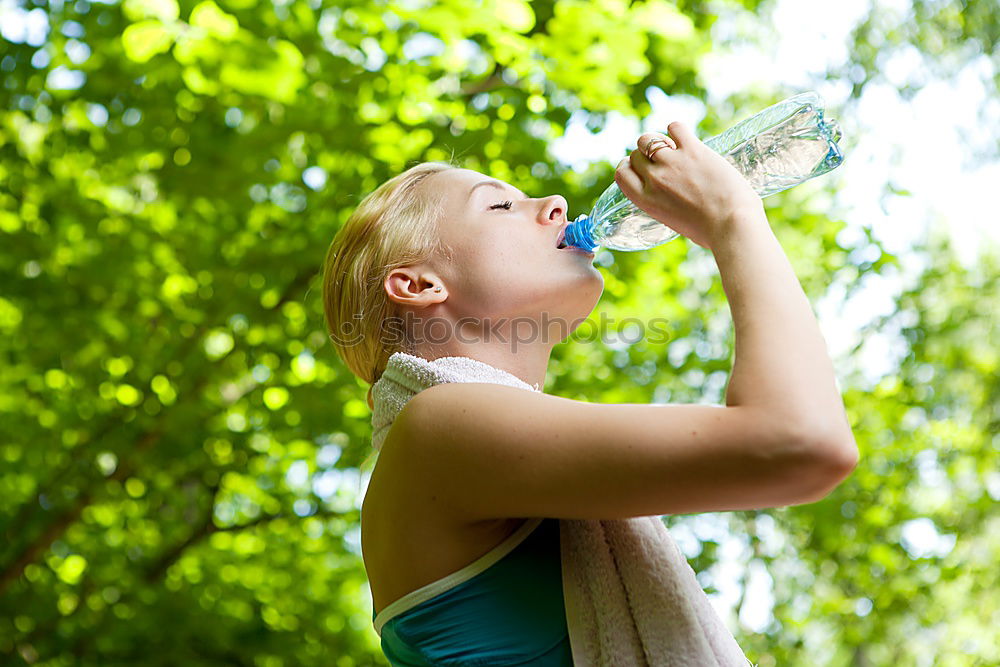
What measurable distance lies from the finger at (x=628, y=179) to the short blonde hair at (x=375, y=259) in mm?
387

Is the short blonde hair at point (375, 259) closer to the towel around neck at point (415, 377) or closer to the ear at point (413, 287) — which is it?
the ear at point (413, 287)

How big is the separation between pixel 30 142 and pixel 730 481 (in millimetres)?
5325

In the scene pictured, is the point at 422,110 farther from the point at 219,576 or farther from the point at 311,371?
the point at 219,576

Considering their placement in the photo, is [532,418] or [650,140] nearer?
[532,418]

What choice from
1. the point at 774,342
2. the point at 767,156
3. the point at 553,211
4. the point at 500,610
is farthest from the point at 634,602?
the point at 767,156

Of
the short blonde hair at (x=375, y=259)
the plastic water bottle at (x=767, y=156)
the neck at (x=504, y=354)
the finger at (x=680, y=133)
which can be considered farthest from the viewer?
the plastic water bottle at (x=767, y=156)

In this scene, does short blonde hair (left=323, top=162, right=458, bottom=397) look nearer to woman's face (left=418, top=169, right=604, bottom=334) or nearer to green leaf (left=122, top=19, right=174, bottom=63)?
woman's face (left=418, top=169, right=604, bottom=334)

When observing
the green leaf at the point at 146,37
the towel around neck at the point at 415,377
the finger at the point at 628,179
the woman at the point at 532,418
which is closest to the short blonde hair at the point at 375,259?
the woman at the point at 532,418

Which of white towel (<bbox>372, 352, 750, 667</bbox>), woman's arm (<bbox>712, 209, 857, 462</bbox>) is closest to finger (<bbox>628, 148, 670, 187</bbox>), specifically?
woman's arm (<bbox>712, 209, 857, 462</bbox>)

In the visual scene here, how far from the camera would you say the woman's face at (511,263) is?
5.44 ft

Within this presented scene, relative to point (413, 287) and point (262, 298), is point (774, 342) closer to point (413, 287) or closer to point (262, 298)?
point (413, 287)

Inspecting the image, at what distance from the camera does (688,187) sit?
4.70 ft

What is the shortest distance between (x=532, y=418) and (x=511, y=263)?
1.60 feet

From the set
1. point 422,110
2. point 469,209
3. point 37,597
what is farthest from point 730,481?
point 37,597
